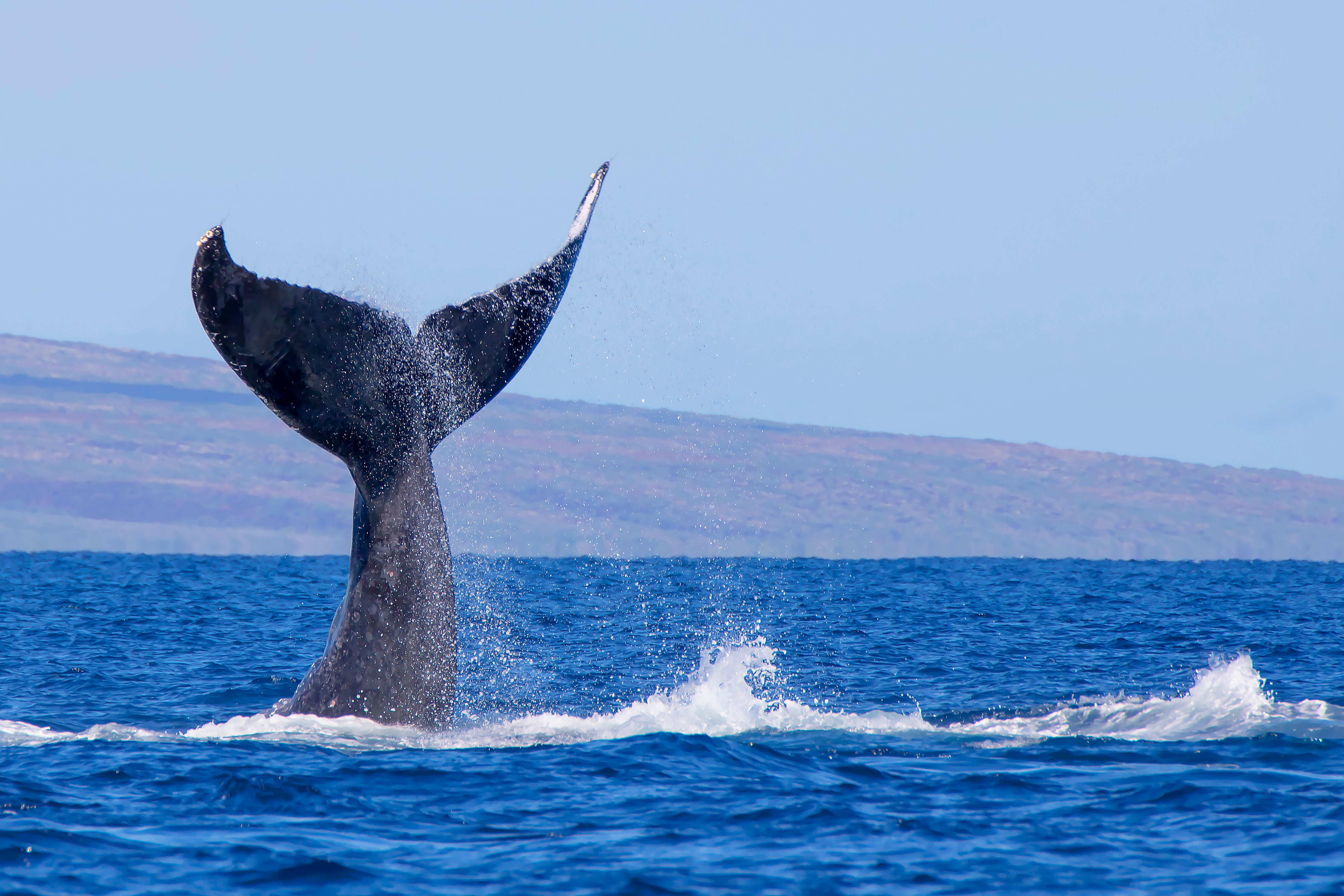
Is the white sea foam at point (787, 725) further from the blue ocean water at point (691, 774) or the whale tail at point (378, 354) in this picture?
the whale tail at point (378, 354)

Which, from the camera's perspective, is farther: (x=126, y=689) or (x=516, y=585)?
(x=516, y=585)

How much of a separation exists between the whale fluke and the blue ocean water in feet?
1.63

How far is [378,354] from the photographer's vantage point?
1003 cm

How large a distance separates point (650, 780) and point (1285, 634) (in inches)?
839

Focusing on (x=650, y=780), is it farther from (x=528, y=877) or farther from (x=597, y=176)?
(x=597, y=176)

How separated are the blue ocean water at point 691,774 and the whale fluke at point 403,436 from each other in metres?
0.50

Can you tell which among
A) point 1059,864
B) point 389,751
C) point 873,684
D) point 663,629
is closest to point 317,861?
point 389,751

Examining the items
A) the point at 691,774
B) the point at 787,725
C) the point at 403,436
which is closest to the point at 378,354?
the point at 403,436

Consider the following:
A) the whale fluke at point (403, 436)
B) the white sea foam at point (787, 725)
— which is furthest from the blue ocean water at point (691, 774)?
the whale fluke at point (403, 436)

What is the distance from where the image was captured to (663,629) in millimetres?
28562

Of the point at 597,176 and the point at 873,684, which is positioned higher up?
the point at 597,176

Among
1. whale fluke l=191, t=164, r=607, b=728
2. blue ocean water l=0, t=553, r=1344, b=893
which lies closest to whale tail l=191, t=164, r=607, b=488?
whale fluke l=191, t=164, r=607, b=728

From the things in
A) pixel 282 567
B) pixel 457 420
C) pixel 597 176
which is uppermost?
pixel 597 176

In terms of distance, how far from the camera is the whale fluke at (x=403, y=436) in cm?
990
